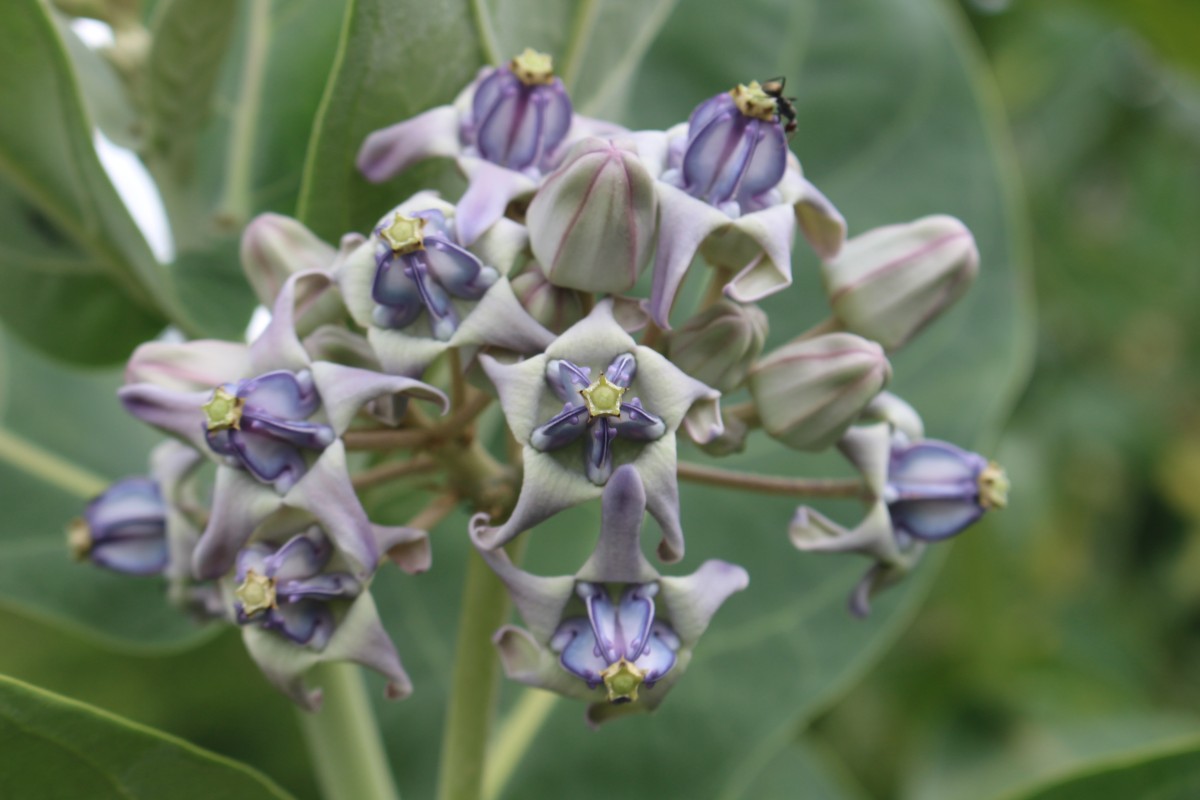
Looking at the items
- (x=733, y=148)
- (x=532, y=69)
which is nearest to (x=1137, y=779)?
(x=733, y=148)

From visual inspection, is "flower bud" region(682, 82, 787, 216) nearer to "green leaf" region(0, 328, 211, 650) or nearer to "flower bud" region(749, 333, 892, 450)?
"flower bud" region(749, 333, 892, 450)

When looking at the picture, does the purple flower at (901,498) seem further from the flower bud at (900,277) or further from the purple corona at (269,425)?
the purple corona at (269,425)

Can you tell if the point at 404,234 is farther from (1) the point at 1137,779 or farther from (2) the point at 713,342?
(1) the point at 1137,779

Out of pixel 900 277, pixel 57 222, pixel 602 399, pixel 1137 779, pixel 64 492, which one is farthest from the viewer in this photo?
pixel 64 492

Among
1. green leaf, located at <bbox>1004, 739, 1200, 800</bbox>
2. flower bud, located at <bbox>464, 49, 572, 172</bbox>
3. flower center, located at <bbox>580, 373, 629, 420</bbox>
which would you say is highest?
flower bud, located at <bbox>464, 49, 572, 172</bbox>

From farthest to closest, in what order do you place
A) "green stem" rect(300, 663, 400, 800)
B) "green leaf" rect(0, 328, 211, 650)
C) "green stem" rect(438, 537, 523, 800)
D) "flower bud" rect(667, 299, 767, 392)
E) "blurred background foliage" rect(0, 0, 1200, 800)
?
1. "blurred background foliage" rect(0, 0, 1200, 800)
2. "green leaf" rect(0, 328, 211, 650)
3. "green stem" rect(300, 663, 400, 800)
4. "green stem" rect(438, 537, 523, 800)
5. "flower bud" rect(667, 299, 767, 392)

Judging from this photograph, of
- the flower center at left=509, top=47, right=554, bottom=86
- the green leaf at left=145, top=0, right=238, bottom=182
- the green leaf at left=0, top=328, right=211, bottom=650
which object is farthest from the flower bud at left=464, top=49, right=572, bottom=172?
the green leaf at left=0, top=328, right=211, bottom=650

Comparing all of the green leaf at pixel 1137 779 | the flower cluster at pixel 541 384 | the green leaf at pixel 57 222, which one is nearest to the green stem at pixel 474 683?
the flower cluster at pixel 541 384
